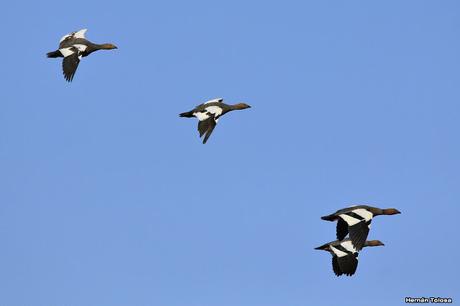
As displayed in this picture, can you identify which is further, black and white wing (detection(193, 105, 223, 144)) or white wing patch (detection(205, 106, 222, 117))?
white wing patch (detection(205, 106, 222, 117))

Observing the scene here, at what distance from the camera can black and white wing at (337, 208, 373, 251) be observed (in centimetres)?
3291

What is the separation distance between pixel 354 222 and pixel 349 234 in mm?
726

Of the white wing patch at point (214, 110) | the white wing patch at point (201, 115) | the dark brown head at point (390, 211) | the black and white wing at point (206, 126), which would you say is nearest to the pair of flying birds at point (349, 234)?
the dark brown head at point (390, 211)

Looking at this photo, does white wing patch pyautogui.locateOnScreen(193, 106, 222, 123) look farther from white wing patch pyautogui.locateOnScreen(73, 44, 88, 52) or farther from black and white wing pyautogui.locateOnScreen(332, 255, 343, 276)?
black and white wing pyautogui.locateOnScreen(332, 255, 343, 276)

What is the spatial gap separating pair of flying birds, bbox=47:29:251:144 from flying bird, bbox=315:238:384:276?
21.2 ft

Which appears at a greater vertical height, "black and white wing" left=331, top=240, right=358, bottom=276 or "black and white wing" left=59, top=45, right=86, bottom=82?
"black and white wing" left=59, top=45, right=86, bottom=82

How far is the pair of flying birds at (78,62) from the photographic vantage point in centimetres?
3844

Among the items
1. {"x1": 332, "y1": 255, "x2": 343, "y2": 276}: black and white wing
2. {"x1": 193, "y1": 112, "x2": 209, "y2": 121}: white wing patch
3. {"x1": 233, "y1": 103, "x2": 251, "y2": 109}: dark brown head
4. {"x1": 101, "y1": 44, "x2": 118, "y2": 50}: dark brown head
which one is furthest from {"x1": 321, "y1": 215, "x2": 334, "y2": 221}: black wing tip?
{"x1": 101, "y1": 44, "x2": 118, "y2": 50}: dark brown head

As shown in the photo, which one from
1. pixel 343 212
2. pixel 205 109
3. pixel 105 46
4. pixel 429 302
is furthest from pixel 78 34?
pixel 429 302

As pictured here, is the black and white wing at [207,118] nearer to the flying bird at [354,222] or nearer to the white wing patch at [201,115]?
the white wing patch at [201,115]

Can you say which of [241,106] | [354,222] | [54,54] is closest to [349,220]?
[354,222]

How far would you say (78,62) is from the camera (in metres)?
39.1

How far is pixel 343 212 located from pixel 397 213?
310cm

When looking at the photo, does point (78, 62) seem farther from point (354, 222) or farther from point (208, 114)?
point (354, 222)
